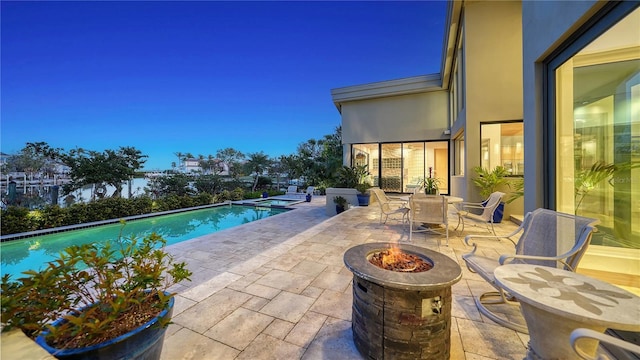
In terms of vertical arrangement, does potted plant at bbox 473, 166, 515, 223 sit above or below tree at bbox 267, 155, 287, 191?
below

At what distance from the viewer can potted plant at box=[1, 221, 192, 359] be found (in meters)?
1.03

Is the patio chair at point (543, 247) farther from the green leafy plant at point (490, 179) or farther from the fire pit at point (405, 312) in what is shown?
the green leafy plant at point (490, 179)

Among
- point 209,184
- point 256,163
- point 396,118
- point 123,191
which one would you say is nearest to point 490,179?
point 396,118

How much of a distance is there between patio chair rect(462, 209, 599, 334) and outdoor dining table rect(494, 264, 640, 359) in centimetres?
46

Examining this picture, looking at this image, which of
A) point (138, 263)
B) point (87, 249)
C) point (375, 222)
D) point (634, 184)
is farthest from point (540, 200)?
point (87, 249)

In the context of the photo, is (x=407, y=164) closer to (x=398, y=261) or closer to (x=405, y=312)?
(x=398, y=261)

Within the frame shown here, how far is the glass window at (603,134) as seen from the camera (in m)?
1.95

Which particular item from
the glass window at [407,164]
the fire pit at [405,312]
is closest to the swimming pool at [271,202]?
the glass window at [407,164]

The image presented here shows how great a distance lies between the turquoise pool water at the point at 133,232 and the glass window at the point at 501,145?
9.18 m

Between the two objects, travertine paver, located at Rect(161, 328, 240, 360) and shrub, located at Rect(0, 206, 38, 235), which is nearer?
travertine paver, located at Rect(161, 328, 240, 360)

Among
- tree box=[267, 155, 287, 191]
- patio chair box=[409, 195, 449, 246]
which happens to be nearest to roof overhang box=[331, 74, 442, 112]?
patio chair box=[409, 195, 449, 246]

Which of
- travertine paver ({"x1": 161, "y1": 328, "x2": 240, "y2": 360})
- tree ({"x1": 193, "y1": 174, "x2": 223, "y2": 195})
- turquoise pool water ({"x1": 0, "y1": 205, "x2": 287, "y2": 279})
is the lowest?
turquoise pool water ({"x1": 0, "y1": 205, "x2": 287, "y2": 279})

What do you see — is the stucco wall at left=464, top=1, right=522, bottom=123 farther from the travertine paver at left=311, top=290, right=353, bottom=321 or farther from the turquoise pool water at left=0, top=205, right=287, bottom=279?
the turquoise pool water at left=0, top=205, right=287, bottom=279

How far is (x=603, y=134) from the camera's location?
89.6 inches
